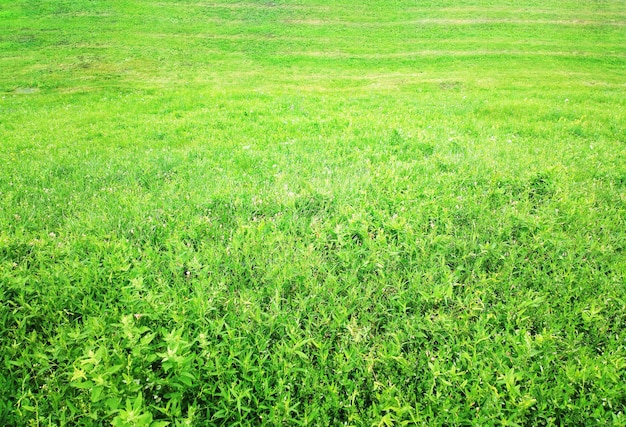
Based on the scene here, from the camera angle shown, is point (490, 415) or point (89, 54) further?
point (89, 54)

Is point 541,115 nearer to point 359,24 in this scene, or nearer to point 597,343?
point 597,343

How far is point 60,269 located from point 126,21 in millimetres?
47027

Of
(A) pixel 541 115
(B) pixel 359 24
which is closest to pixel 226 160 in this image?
(A) pixel 541 115

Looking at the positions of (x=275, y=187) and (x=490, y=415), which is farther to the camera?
(x=275, y=187)

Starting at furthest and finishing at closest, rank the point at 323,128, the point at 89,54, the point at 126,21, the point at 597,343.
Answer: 1. the point at 126,21
2. the point at 89,54
3. the point at 323,128
4. the point at 597,343

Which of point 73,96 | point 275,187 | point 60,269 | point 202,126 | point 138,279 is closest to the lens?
point 138,279

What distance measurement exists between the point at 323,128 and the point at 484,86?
60.5 feet

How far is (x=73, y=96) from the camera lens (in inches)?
853

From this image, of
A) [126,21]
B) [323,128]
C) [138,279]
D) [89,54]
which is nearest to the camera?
[138,279]

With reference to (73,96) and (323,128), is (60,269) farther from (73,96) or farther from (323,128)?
(73,96)

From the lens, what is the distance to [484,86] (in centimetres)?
2427

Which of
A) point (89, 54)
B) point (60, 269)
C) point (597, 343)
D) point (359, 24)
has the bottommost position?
point (597, 343)

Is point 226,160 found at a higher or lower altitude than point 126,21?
lower

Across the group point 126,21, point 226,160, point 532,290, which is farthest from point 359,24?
point 532,290
